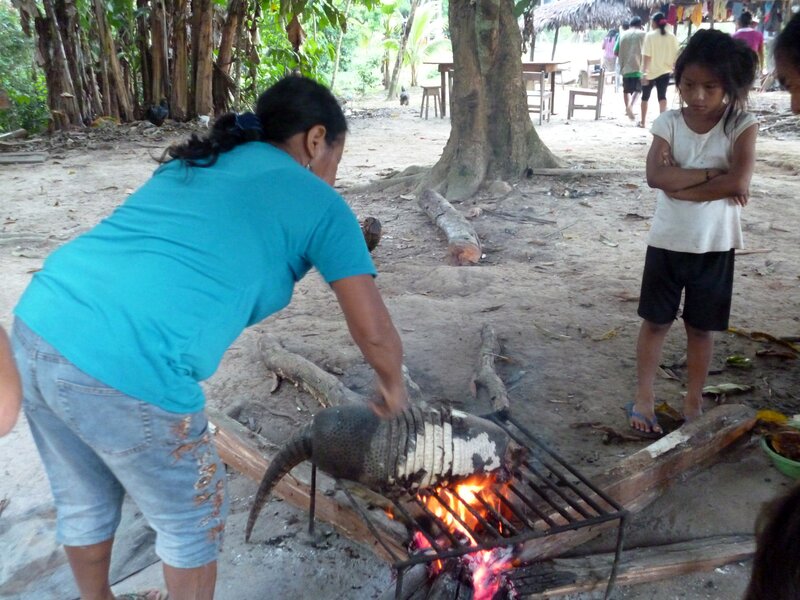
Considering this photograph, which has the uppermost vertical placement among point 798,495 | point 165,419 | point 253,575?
point 798,495

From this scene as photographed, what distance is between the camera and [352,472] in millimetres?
2053

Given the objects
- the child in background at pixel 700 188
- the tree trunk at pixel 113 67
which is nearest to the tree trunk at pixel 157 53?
the tree trunk at pixel 113 67

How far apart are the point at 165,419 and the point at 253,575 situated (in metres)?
1.09

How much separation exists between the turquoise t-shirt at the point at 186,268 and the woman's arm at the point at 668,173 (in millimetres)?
1609

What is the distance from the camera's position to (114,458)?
1.54 m

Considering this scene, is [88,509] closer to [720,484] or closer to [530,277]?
[720,484]

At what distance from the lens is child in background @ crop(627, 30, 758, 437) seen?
2.57 metres

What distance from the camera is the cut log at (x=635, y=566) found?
7.06 ft

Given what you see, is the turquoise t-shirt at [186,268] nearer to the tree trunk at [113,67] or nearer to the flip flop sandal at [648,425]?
Answer: the flip flop sandal at [648,425]

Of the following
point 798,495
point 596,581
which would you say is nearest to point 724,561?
point 596,581

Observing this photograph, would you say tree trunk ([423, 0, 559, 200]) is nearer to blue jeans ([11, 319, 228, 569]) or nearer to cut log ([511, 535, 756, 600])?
cut log ([511, 535, 756, 600])

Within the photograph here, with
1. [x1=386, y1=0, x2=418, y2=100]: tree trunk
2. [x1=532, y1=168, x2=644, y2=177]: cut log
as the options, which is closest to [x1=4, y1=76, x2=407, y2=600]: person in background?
[x1=532, y1=168, x2=644, y2=177]: cut log

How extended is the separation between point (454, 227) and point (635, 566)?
423 centimetres

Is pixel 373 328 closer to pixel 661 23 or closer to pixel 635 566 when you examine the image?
pixel 635 566
